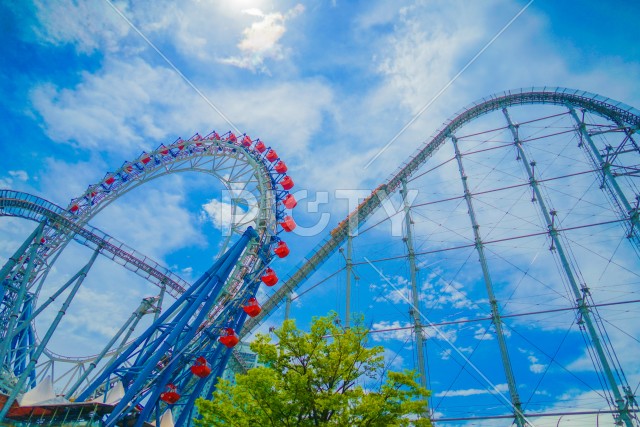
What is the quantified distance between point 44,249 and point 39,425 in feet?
34.7

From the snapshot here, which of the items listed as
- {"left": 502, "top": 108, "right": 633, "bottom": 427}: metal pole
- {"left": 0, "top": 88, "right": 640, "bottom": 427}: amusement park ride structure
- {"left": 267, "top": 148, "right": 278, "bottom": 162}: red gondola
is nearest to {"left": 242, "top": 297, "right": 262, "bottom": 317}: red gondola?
{"left": 0, "top": 88, "right": 640, "bottom": 427}: amusement park ride structure

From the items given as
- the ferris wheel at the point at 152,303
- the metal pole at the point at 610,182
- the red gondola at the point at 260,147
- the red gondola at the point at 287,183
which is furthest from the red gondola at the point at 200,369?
the metal pole at the point at 610,182

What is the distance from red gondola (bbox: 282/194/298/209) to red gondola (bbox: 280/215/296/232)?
0.88 metres

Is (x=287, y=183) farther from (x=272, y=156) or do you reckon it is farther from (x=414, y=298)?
(x=414, y=298)

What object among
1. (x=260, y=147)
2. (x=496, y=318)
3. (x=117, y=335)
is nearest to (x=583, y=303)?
(x=496, y=318)

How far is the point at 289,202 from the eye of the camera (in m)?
19.7

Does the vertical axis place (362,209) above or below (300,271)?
above

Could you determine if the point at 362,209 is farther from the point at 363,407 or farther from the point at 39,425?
the point at 39,425

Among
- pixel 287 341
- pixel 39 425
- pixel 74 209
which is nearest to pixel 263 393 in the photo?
pixel 287 341

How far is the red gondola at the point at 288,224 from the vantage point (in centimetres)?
1869

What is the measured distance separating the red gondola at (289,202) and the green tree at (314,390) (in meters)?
11.2

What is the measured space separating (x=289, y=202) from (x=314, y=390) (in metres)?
12.6

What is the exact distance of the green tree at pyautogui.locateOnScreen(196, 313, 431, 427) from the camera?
787 centimetres

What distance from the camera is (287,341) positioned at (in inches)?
342
